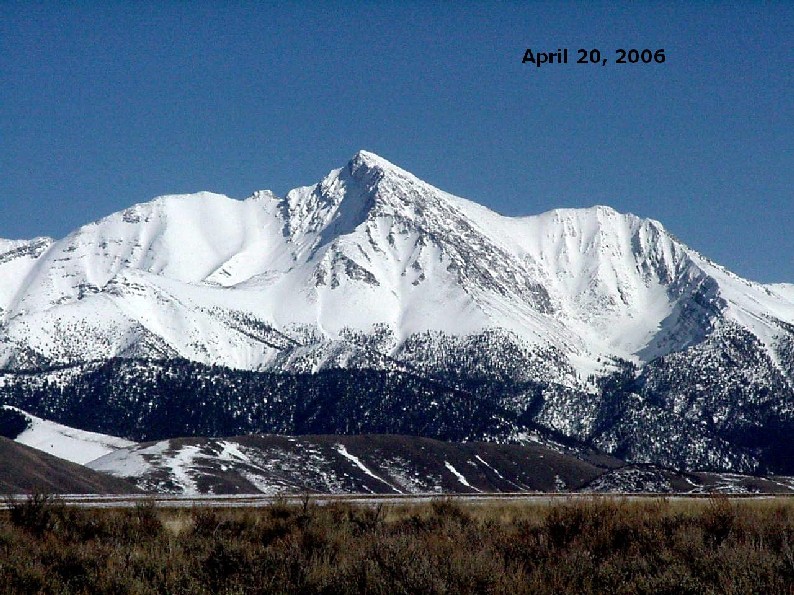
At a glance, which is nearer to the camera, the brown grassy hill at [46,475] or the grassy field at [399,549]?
the grassy field at [399,549]

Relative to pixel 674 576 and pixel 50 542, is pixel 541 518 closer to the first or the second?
pixel 674 576

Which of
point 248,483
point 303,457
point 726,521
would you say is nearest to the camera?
point 726,521

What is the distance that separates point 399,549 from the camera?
74.6ft

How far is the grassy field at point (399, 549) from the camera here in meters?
21.1

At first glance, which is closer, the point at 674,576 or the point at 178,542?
the point at 674,576

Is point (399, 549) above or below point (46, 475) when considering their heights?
above

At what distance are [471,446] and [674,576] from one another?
15423 cm

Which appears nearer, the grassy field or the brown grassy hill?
the grassy field

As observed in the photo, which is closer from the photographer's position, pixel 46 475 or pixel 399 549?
pixel 399 549

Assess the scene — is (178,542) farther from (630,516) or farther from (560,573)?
(630,516)

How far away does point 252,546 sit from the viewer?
79.8 feet

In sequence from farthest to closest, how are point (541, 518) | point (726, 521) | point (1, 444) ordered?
1. point (1, 444)
2. point (541, 518)
3. point (726, 521)

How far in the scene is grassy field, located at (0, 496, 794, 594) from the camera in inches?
832

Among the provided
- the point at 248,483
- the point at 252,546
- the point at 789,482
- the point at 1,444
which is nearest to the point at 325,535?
the point at 252,546
